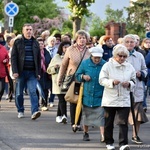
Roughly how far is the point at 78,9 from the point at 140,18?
20959mm

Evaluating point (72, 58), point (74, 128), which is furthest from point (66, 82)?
→ point (74, 128)

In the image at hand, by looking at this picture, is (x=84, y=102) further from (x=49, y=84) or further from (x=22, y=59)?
(x=49, y=84)

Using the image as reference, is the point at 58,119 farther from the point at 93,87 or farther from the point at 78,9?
the point at 78,9

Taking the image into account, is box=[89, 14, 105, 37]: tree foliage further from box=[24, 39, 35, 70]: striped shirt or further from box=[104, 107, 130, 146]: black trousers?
box=[104, 107, 130, 146]: black trousers

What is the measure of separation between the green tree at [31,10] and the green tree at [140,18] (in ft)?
27.8

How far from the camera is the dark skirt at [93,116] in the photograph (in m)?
11.7

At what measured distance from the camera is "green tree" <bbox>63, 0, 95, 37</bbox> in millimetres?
36656

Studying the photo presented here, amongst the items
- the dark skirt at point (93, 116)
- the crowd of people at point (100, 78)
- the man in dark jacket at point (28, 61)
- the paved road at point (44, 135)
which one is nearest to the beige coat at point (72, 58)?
the crowd of people at point (100, 78)

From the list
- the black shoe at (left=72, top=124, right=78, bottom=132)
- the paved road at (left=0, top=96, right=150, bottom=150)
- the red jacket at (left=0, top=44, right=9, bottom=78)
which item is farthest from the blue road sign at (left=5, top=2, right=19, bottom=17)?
the black shoe at (left=72, top=124, right=78, bottom=132)

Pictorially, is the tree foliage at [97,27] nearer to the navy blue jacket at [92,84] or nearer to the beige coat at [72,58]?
the beige coat at [72,58]

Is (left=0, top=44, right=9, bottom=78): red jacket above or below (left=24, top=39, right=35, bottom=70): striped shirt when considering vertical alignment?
below

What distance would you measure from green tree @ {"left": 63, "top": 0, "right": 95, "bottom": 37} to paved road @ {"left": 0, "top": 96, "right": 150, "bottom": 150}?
21263 mm

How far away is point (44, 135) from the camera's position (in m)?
12.5

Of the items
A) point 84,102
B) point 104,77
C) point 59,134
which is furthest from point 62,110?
point 104,77
